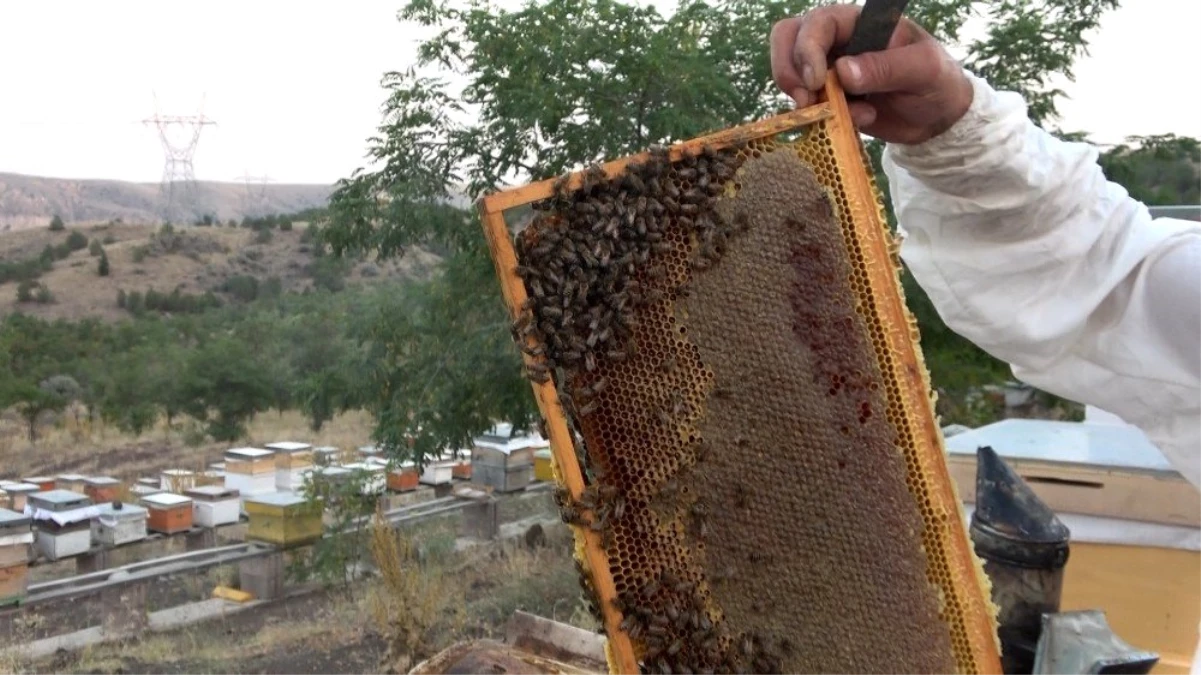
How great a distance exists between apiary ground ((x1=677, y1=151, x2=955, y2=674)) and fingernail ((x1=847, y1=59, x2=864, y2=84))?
21 cm

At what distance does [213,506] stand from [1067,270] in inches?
465

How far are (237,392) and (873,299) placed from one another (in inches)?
993

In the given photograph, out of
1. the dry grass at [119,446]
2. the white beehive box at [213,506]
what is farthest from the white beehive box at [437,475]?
the dry grass at [119,446]

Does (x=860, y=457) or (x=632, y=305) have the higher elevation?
(x=632, y=305)

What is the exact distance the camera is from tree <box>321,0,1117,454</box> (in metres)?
9.13

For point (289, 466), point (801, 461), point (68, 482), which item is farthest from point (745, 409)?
point (68, 482)

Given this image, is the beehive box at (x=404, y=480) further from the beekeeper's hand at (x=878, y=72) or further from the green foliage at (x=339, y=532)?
the beekeeper's hand at (x=878, y=72)

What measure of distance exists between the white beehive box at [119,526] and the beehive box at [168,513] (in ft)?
0.86

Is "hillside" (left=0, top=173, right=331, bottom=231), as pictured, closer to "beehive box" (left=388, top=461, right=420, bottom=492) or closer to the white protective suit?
"beehive box" (left=388, top=461, right=420, bottom=492)

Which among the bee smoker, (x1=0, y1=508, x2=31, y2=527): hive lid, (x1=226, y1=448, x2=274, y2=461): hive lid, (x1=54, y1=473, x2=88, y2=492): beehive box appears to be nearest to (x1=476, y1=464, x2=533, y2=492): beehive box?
(x1=226, y1=448, x2=274, y2=461): hive lid

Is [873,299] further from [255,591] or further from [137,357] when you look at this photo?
[137,357]

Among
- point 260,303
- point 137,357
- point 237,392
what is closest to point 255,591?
point 237,392

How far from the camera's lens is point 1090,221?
7.25 ft

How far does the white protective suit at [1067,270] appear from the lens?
2.11 meters
